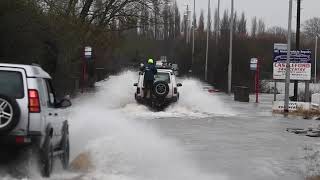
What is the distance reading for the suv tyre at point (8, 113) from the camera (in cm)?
941

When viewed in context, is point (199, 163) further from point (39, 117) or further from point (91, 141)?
point (39, 117)

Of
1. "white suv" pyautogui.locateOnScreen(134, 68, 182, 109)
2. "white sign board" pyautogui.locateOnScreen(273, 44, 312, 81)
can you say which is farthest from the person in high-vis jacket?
"white sign board" pyautogui.locateOnScreen(273, 44, 312, 81)

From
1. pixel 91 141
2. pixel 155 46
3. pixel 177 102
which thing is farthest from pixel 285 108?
pixel 155 46

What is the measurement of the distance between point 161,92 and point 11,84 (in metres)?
18.8

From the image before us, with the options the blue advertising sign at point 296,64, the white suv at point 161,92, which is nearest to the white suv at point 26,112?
the white suv at point 161,92

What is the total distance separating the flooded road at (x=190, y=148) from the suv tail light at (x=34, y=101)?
3.08 ft

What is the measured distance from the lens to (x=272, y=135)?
67.1ft

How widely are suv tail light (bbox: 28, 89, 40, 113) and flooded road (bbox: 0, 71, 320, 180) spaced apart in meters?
0.94

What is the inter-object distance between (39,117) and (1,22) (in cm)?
1631

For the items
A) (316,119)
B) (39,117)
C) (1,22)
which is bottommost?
(316,119)

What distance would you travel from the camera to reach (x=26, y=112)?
380 inches

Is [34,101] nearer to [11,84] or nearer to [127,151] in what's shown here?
[11,84]

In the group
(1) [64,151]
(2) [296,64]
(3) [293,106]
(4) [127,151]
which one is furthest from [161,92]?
(1) [64,151]

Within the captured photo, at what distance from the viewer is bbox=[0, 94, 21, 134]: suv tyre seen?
941 cm
